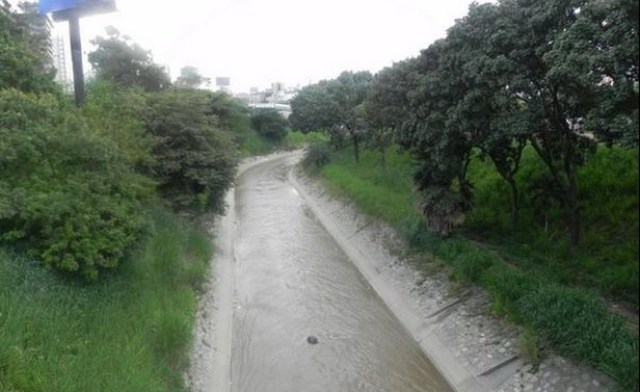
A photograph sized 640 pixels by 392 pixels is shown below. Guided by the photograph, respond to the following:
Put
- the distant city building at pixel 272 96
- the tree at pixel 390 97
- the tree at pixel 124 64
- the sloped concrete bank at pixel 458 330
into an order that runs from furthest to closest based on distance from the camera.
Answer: the distant city building at pixel 272 96 < the tree at pixel 124 64 < the tree at pixel 390 97 < the sloped concrete bank at pixel 458 330

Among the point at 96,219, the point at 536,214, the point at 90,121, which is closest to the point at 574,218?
the point at 536,214

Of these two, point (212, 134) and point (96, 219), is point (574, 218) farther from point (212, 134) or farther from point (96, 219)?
point (212, 134)

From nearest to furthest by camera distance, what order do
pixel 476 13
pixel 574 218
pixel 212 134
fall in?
1. pixel 574 218
2. pixel 476 13
3. pixel 212 134

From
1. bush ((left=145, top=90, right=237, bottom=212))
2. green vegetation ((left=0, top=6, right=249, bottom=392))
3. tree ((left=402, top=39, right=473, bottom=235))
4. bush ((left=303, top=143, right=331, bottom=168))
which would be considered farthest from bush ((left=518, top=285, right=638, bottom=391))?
bush ((left=303, top=143, right=331, bottom=168))

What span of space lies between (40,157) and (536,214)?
13429 millimetres

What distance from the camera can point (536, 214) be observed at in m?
16.0

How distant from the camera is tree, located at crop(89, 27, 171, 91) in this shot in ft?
98.8

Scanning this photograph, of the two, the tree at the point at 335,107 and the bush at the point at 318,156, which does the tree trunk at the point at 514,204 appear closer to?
the tree at the point at 335,107

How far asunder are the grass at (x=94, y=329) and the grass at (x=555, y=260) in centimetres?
735

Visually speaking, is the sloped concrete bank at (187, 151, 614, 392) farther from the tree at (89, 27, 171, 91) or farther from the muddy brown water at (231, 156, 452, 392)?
the tree at (89, 27, 171, 91)

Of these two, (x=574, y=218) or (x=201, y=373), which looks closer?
(x=201, y=373)

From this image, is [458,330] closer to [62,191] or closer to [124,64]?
[62,191]

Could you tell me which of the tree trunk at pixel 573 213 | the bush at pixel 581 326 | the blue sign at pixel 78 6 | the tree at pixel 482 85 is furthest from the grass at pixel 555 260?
the blue sign at pixel 78 6

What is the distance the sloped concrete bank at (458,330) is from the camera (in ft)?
34.0
